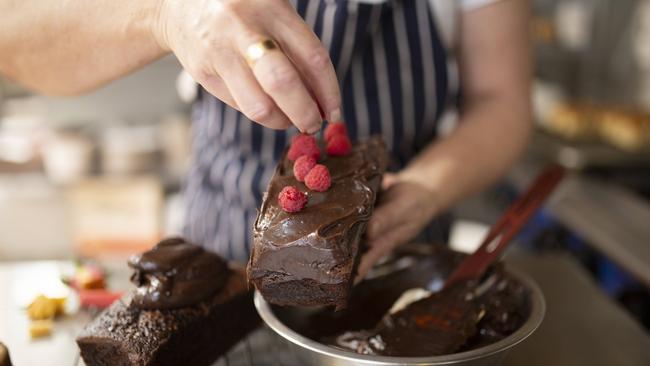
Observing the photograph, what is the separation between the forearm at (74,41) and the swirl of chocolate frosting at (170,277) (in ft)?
1.04

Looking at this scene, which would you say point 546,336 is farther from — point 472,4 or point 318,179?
point 472,4

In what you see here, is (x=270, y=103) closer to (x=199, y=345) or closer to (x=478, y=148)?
(x=199, y=345)

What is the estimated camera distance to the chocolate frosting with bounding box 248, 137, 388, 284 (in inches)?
36.2

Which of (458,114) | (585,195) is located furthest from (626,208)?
(458,114)

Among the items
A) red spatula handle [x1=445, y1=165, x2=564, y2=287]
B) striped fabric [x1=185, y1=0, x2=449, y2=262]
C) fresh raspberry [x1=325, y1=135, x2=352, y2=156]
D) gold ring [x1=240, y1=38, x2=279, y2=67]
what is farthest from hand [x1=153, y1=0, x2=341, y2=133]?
striped fabric [x1=185, y1=0, x2=449, y2=262]

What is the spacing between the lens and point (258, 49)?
2.71 ft

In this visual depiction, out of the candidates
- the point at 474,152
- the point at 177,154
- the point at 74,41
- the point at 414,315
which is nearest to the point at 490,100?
the point at 474,152

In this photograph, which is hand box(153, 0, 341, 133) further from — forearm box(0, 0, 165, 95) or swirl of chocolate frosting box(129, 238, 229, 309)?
swirl of chocolate frosting box(129, 238, 229, 309)

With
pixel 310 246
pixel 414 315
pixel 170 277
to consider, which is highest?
pixel 310 246

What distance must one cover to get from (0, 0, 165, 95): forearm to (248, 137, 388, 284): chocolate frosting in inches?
12.8

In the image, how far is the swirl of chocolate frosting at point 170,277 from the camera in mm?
1113

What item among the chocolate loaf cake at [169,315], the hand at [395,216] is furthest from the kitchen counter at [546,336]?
the hand at [395,216]

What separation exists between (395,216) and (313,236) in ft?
1.10

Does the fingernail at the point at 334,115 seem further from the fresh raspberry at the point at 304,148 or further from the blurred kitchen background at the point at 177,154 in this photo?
the blurred kitchen background at the point at 177,154
